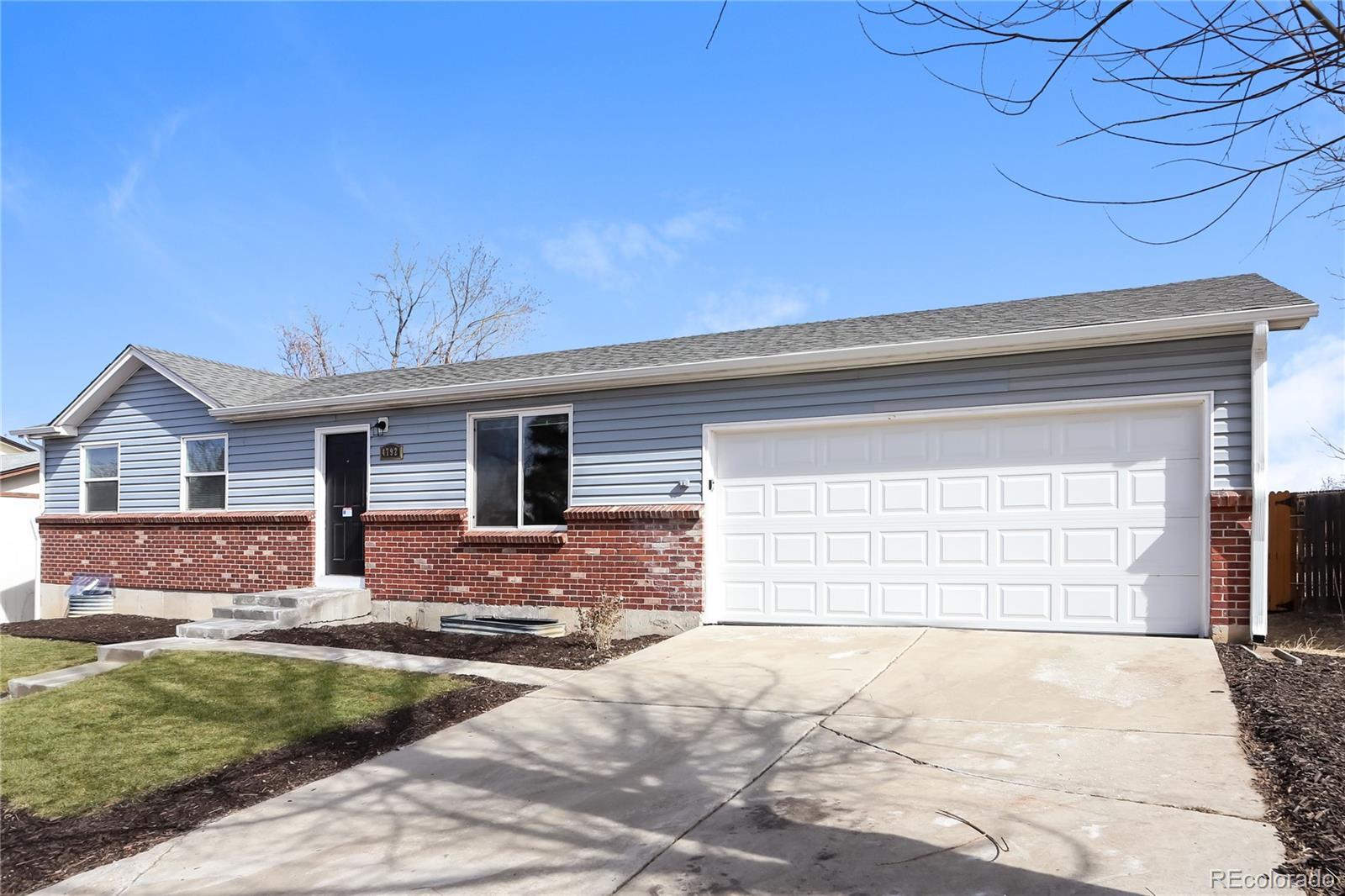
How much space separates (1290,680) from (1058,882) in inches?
175

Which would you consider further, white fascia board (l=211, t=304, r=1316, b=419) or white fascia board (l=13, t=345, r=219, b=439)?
white fascia board (l=13, t=345, r=219, b=439)

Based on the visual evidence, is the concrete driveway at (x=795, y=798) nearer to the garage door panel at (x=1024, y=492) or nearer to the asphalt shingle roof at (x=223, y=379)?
the garage door panel at (x=1024, y=492)

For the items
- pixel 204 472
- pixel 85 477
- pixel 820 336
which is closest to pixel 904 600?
pixel 820 336

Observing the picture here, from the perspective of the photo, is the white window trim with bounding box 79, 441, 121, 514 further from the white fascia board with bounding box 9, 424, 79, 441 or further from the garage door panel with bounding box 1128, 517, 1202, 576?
the garage door panel with bounding box 1128, 517, 1202, 576

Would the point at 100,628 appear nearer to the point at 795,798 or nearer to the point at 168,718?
the point at 168,718

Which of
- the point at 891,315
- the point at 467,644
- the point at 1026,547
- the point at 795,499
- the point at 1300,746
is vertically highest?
the point at 891,315

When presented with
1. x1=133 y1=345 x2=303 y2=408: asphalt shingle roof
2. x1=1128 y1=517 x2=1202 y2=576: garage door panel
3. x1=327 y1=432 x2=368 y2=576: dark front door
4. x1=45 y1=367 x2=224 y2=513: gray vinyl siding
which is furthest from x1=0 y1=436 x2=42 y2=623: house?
x1=1128 y1=517 x2=1202 y2=576: garage door panel

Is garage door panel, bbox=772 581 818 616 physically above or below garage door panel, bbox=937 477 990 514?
below

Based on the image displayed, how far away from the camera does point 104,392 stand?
1516 centimetres

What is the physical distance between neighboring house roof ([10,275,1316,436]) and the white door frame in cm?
35

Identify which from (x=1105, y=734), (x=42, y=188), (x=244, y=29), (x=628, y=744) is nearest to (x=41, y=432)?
(x=42, y=188)

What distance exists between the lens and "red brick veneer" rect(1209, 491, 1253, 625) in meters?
7.83

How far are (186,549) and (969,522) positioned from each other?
12.2 metres

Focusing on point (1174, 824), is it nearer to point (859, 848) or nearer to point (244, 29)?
point (859, 848)
